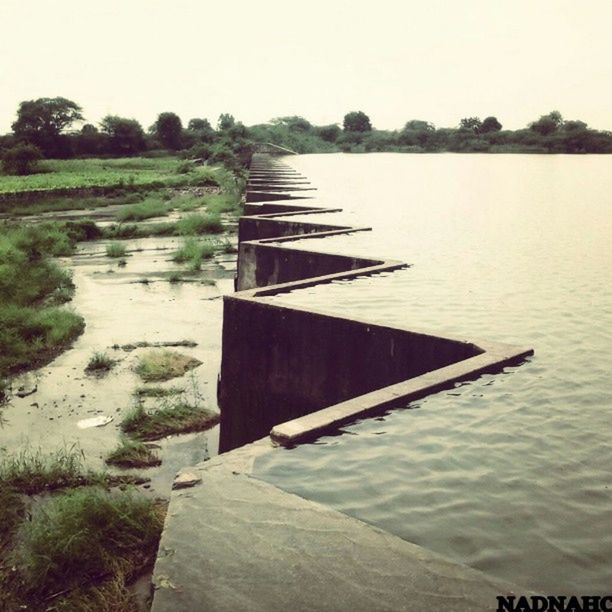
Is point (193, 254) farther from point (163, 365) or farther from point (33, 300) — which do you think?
point (163, 365)

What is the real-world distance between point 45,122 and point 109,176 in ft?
100

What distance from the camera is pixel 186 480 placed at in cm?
370

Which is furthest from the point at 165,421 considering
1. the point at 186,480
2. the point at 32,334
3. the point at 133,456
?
the point at 186,480

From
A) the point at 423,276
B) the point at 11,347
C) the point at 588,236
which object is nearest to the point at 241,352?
the point at 423,276

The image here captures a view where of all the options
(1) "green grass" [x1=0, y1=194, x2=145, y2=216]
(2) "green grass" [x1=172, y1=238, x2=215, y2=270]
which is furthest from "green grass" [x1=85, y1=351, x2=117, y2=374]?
(1) "green grass" [x1=0, y1=194, x2=145, y2=216]

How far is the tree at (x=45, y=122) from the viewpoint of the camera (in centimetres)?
8106

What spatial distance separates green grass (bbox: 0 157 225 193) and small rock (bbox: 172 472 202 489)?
4111 cm

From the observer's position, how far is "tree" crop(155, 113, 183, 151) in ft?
315

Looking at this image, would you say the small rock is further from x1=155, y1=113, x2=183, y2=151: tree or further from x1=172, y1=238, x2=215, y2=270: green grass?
x1=155, y1=113, x2=183, y2=151: tree

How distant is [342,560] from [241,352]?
3965mm

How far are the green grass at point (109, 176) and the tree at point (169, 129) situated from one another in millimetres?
10385

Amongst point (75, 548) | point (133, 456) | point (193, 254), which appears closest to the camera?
point (75, 548)

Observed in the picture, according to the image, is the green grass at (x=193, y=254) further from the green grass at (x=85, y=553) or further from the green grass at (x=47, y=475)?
the green grass at (x=85, y=553)

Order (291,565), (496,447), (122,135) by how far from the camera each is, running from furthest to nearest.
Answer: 1. (122,135)
2. (496,447)
3. (291,565)
